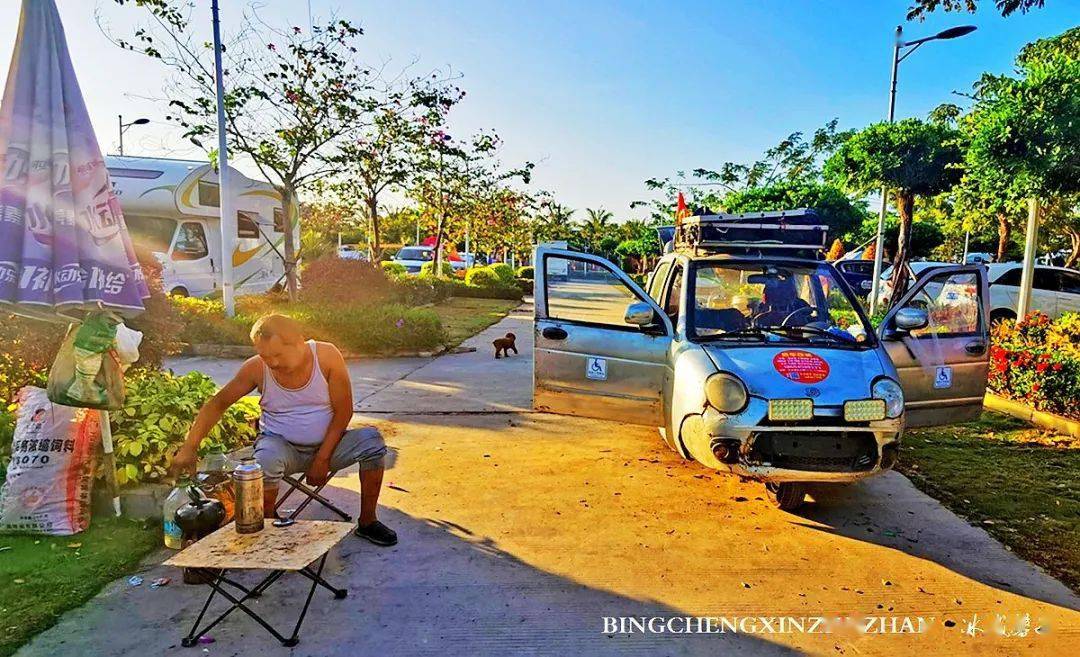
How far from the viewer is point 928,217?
→ 35.3 meters

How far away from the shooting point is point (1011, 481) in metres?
5.15

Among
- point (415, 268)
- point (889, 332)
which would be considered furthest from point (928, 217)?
point (889, 332)

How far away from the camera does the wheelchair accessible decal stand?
505cm

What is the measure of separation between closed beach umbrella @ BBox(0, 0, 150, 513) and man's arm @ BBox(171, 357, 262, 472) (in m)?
0.83

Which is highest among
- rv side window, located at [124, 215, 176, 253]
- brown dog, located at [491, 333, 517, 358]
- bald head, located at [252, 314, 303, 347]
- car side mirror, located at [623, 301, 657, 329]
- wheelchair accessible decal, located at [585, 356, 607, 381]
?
rv side window, located at [124, 215, 176, 253]

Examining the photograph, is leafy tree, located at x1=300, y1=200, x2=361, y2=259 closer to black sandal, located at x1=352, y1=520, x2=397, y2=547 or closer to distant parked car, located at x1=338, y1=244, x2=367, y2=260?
distant parked car, located at x1=338, y1=244, x2=367, y2=260

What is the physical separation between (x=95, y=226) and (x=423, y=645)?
3005mm

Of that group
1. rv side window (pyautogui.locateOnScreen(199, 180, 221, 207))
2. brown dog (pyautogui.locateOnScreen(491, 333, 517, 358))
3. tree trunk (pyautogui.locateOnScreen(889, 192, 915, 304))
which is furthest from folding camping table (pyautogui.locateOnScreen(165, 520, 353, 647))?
rv side window (pyautogui.locateOnScreen(199, 180, 221, 207))

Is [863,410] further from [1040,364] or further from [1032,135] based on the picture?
[1032,135]

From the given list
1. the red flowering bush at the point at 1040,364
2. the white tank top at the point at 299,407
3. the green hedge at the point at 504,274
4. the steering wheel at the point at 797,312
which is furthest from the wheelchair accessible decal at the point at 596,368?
the green hedge at the point at 504,274

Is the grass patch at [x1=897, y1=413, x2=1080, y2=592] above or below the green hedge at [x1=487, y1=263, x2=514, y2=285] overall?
below

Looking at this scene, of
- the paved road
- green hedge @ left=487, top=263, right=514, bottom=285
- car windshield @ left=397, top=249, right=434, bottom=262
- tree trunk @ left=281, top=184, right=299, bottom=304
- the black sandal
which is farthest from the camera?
car windshield @ left=397, top=249, right=434, bottom=262

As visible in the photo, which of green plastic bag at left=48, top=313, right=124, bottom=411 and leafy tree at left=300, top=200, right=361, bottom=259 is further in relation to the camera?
leafy tree at left=300, top=200, right=361, bottom=259

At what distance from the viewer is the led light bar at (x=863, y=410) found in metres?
3.99
